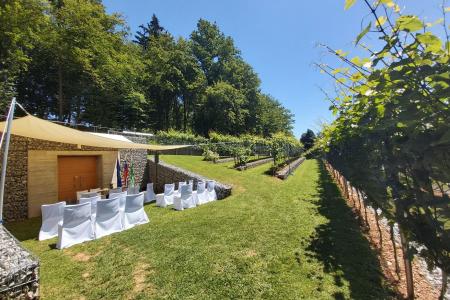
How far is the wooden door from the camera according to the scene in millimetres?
10664

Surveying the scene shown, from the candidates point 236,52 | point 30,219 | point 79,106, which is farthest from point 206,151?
point 236,52

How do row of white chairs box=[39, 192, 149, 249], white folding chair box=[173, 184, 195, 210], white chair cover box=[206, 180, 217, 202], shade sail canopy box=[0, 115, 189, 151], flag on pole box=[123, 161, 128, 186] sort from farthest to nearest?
flag on pole box=[123, 161, 128, 186] < white chair cover box=[206, 180, 217, 202] < white folding chair box=[173, 184, 195, 210] < shade sail canopy box=[0, 115, 189, 151] < row of white chairs box=[39, 192, 149, 249]

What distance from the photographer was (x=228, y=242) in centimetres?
515

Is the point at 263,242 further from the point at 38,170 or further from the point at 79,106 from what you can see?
the point at 79,106

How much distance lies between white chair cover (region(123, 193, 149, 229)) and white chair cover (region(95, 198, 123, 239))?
0.23 metres

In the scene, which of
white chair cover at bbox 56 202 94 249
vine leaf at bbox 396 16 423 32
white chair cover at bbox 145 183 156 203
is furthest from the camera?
white chair cover at bbox 145 183 156 203

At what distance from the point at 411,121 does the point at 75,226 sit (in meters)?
6.29

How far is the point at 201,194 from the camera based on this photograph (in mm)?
9391

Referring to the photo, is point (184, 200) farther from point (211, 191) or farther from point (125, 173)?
point (125, 173)

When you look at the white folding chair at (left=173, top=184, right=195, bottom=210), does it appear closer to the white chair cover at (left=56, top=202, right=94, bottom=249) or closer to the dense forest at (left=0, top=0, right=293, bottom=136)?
the white chair cover at (left=56, top=202, right=94, bottom=249)

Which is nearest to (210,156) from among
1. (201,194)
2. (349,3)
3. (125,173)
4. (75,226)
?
(125,173)

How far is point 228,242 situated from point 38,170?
314 inches

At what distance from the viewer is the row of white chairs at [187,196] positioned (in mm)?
8555

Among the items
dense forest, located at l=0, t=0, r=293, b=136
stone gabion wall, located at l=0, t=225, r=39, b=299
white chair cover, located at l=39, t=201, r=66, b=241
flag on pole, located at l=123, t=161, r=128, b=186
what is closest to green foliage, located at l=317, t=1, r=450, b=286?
stone gabion wall, located at l=0, t=225, r=39, b=299
